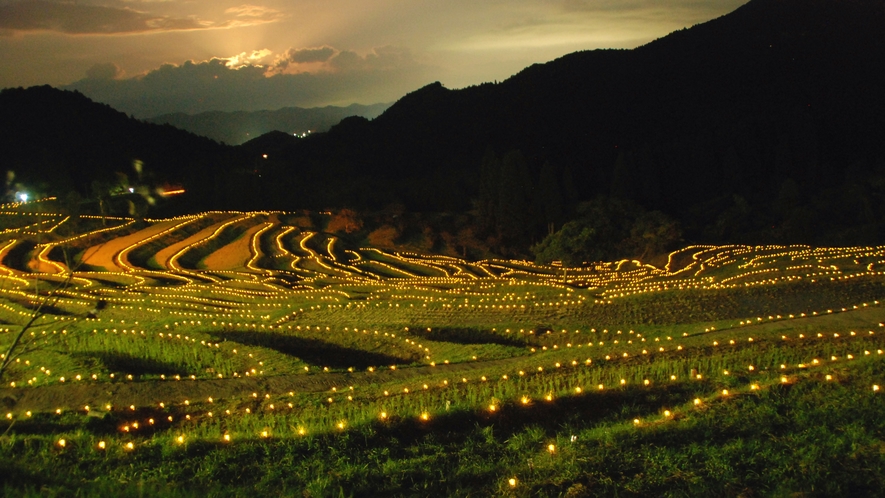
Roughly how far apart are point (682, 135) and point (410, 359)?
58670mm

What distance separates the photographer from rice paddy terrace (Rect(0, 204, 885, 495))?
6480mm

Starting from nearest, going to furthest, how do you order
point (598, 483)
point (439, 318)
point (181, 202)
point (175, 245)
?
point (598, 483)
point (439, 318)
point (175, 245)
point (181, 202)

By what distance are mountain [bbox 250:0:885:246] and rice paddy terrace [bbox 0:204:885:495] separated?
74.4 feet

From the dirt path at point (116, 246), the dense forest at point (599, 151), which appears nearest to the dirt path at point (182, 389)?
the dirt path at point (116, 246)

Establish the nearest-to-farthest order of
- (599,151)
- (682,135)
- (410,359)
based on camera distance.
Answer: (410,359)
(599,151)
(682,135)

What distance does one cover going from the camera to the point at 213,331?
1420 cm

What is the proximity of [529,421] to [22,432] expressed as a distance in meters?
5.78

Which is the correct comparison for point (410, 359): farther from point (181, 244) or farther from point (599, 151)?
point (599, 151)

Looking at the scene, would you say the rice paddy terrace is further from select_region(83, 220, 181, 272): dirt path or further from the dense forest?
the dense forest

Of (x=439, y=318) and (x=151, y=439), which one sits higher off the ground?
(x=151, y=439)

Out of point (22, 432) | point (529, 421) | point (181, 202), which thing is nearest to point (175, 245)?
point (181, 202)

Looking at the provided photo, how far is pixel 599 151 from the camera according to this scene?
6372 centimetres

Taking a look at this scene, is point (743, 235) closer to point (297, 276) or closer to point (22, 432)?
point (297, 276)

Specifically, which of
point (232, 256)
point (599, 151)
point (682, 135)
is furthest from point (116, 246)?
point (682, 135)
